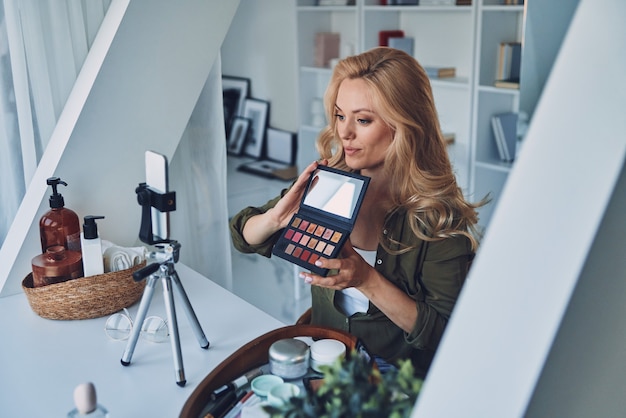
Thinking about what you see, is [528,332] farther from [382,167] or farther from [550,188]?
[382,167]

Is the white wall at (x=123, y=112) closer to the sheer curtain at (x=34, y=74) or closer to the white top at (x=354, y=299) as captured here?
the sheer curtain at (x=34, y=74)

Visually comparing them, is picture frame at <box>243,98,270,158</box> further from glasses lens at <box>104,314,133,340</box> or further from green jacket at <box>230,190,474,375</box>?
glasses lens at <box>104,314,133,340</box>

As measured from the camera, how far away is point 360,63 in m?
1.52

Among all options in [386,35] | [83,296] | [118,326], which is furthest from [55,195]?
[386,35]

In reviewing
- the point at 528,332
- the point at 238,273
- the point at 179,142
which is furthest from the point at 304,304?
the point at 528,332

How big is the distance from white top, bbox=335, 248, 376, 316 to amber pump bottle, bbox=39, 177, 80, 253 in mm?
626

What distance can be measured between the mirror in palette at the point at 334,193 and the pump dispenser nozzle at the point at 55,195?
0.58m

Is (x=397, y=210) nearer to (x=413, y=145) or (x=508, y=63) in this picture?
(x=413, y=145)

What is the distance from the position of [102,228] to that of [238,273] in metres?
1.72

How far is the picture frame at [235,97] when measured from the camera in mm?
4129

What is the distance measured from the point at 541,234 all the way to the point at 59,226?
4.06 feet

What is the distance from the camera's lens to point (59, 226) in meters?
1.64

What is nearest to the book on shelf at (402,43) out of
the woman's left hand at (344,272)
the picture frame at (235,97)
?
the picture frame at (235,97)

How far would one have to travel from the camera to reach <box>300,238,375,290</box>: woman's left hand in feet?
4.26
